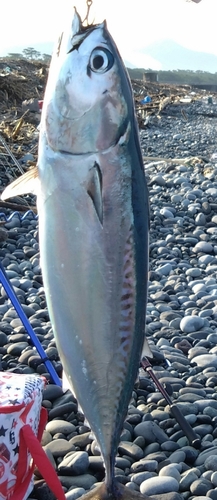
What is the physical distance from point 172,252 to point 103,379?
16.8 feet

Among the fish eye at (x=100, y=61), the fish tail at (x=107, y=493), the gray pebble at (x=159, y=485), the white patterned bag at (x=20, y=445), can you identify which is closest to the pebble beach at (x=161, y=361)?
the gray pebble at (x=159, y=485)

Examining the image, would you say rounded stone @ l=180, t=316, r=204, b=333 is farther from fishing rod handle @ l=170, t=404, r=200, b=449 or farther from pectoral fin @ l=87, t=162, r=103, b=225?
pectoral fin @ l=87, t=162, r=103, b=225

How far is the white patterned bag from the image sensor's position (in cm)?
250

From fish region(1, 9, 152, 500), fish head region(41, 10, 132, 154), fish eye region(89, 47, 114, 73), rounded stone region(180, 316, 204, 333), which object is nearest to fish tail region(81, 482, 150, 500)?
fish region(1, 9, 152, 500)

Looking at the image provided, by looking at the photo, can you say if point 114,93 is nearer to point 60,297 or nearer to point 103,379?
point 60,297

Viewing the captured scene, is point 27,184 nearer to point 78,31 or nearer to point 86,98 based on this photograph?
point 86,98

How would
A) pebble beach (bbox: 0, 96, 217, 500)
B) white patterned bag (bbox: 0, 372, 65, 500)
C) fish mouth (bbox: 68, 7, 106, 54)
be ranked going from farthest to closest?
pebble beach (bbox: 0, 96, 217, 500) < white patterned bag (bbox: 0, 372, 65, 500) < fish mouth (bbox: 68, 7, 106, 54)

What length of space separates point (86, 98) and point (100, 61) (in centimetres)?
12

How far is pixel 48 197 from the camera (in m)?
1.83

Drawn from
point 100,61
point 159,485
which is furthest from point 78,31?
point 159,485

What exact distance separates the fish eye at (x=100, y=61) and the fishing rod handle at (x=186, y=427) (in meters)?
2.14

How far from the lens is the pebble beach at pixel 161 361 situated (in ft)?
9.93

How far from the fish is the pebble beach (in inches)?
32.1

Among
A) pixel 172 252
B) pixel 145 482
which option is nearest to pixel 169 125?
pixel 172 252
